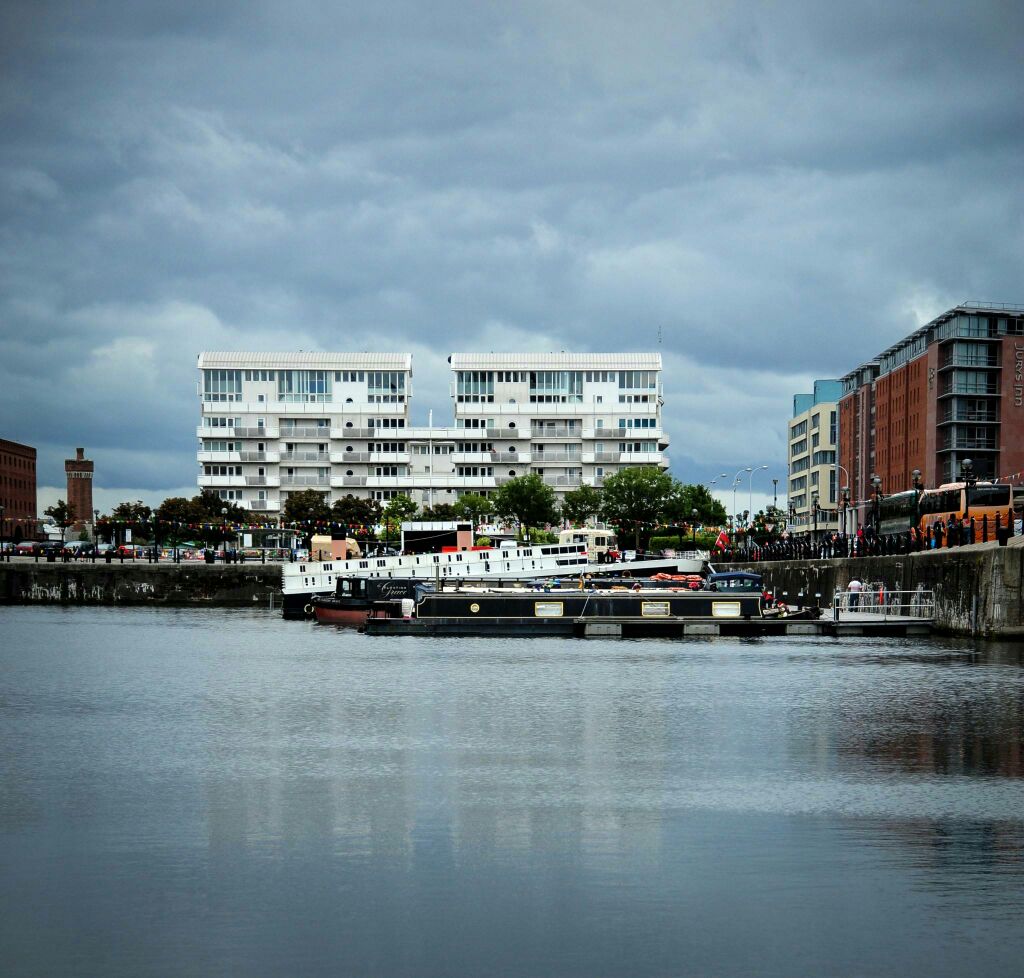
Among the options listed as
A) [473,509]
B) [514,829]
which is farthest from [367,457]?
[514,829]

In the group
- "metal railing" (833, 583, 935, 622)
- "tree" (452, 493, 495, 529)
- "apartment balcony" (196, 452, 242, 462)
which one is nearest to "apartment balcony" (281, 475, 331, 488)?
"apartment balcony" (196, 452, 242, 462)

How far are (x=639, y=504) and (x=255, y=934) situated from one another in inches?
6209

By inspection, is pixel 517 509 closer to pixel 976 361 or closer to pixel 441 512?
pixel 441 512

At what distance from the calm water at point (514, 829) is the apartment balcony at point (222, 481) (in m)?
143

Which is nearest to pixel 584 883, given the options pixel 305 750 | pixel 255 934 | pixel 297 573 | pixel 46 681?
pixel 255 934

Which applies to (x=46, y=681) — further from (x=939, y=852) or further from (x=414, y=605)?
(x=939, y=852)

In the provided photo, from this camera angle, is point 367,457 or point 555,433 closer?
point 367,457

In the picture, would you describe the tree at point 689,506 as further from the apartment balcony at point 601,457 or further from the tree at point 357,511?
the tree at point 357,511

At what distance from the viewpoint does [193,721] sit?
1540 inches

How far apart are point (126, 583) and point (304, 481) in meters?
61.6

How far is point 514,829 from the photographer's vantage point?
23.4m

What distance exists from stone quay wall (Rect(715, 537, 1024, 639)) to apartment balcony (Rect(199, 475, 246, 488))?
111 meters

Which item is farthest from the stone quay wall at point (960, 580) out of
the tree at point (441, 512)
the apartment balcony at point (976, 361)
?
the tree at point (441, 512)

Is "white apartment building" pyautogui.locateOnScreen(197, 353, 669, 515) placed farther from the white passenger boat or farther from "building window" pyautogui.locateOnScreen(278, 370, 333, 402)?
the white passenger boat
